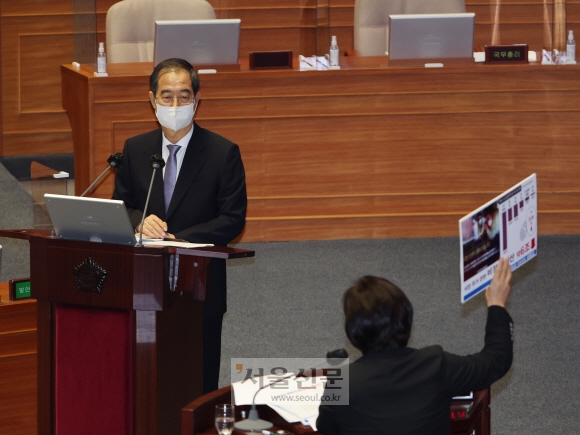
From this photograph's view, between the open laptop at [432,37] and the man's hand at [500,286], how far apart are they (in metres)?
3.76

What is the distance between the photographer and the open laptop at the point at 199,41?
5.84 meters

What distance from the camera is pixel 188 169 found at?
3.38 metres

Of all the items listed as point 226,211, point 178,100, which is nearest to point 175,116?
point 178,100

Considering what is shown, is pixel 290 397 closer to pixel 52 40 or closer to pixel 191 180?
pixel 191 180

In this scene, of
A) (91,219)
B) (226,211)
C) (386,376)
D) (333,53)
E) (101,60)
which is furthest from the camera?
(333,53)

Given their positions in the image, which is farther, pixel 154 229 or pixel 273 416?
pixel 154 229

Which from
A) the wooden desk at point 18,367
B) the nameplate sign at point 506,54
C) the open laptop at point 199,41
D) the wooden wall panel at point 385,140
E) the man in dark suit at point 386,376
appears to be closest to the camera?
the man in dark suit at point 386,376

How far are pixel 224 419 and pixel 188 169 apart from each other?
3.90ft

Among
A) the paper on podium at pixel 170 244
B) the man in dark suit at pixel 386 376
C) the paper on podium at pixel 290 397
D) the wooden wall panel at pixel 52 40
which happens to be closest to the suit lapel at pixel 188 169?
the paper on podium at pixel 170 244

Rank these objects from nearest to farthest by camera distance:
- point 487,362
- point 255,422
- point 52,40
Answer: point 487,362 → point 255,422 → point 52,40

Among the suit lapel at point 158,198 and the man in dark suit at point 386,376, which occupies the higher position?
the suit lapel at point 158,198

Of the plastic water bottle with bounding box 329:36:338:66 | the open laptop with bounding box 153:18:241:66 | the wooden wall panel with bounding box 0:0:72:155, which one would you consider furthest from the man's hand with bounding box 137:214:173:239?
the wooden wall panel with bounding box 0:0:72:155

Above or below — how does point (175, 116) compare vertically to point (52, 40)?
below

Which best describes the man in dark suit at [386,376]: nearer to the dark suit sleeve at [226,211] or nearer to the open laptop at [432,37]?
the dark suit sleeve at [226,211]
